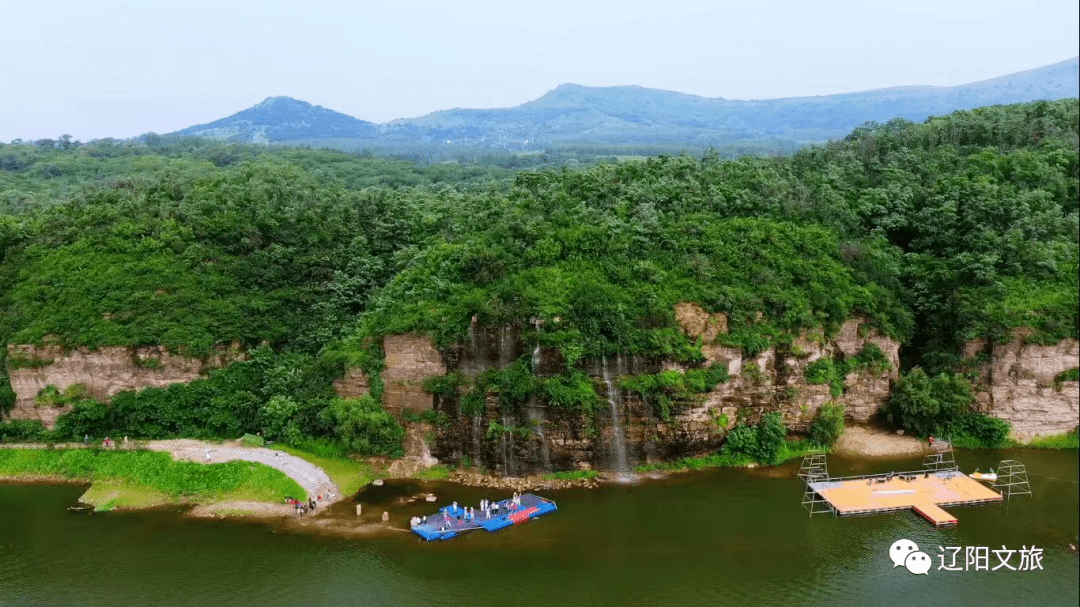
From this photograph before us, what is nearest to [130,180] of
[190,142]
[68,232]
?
[68,232]

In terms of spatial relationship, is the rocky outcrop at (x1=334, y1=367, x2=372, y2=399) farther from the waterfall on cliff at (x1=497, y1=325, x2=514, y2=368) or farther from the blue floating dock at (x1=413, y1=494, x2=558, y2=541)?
the blue floating dock at (x1=413, y1=494, x2=558, y2=541)

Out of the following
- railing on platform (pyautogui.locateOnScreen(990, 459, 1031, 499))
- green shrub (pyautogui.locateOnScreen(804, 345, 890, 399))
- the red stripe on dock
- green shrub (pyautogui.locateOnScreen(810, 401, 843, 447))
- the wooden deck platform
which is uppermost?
green shrub (pyautogui.locateOnScreen(804, 345, 890, 399))

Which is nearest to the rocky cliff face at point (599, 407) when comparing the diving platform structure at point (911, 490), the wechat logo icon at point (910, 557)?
the diving platform structure at point (911, 490)

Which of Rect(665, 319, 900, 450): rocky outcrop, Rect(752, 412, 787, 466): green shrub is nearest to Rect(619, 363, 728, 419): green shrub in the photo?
Rect(665, 319, 900, 450): rocky outcrop

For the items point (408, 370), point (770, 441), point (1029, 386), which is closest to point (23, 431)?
point (408, 370)

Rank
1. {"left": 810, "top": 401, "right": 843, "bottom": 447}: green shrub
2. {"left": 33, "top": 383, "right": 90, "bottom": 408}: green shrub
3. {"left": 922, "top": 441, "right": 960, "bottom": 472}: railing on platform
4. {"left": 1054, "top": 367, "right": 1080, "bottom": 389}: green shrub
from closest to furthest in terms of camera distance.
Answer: {"left": 922, "top": 441, "right": 960, "bottom": 472}: railing on platform, {"left": 1054, "top": 367, "right": 1080, "bottom": 389}: green shrub, {"left": 810, "top": 401, "right": 843, "bottom": 447}: green shrub, {"left": 33, "top": 383, "right": 90, "bottom": 408}: green shrub

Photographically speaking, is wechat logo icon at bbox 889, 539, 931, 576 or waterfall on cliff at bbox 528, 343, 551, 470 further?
waterfall on cliff at bbox 528, 343, 551, 470

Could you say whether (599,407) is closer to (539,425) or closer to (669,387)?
(539,425)

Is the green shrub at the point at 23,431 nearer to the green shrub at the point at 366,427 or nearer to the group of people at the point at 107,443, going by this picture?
the group of people at the point at 107,443
